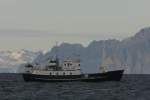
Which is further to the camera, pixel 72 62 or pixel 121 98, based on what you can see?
pixel 72 62

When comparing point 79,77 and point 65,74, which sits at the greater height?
point 65,74

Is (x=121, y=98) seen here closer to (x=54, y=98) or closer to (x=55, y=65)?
(x=54, y=98)

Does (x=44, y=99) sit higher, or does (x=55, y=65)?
(x=55, y=65)

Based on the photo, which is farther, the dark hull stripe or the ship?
the dark hull stripe

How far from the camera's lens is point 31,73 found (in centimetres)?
19700

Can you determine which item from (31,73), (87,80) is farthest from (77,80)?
(31,73)

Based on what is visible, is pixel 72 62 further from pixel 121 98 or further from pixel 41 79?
pixel 121 98

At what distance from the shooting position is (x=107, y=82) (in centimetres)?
19025

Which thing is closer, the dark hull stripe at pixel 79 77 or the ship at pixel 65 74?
the ship at pixel 65 74

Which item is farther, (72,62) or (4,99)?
(72,62)

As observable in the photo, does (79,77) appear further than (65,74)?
Yes

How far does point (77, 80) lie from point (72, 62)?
6.72 metres

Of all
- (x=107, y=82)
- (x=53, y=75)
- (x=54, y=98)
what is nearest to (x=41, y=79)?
(x=53, y=75)

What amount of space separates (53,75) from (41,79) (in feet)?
15.8
